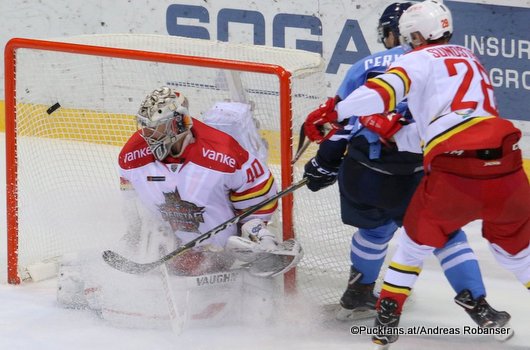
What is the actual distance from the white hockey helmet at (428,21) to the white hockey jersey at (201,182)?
2.45ft

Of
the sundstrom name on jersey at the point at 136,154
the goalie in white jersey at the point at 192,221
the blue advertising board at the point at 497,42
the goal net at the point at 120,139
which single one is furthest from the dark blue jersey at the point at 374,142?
the blue advertising board at the point at 497,42

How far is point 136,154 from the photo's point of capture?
392 cm

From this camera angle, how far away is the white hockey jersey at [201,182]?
12.6 feet

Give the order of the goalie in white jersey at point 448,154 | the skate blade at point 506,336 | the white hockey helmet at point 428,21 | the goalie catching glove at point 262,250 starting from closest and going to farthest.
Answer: the goalie in white jersey at point 448,154 < the white hockey helmet at point 428,21 < the skate blade at point 506,336 < the goalie catching glove at point 262,250

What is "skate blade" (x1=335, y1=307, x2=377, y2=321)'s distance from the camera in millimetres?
3941

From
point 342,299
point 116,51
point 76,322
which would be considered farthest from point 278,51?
point 76,322

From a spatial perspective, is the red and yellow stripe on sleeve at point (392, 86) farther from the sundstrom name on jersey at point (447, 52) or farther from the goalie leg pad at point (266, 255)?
the goalie leg pad at point (266, 255)

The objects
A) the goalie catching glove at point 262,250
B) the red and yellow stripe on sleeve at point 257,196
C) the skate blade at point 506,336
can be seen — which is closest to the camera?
the skate blade at point 506,336

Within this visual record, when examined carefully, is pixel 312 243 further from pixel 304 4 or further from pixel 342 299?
pixel 304 4

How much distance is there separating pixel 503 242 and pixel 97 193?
1.73m

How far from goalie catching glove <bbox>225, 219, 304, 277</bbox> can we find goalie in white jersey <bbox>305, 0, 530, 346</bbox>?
47 centimetres

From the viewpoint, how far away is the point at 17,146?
14.0 feet

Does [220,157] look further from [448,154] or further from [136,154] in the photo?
[448,154]

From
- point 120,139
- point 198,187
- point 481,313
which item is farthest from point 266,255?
point 120,139
